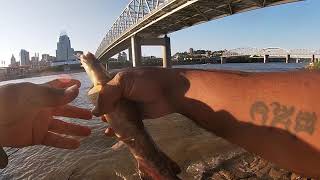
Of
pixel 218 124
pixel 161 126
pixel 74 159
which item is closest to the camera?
pixel 218 124

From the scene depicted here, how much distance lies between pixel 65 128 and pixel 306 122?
189 centimetres

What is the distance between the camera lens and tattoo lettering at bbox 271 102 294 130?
1.39 m

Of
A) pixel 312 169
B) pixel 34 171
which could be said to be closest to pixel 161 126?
pixel 34 171

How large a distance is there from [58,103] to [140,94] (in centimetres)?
55

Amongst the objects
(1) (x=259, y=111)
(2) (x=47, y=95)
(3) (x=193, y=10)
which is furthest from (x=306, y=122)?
(3) (x=193, y=10)

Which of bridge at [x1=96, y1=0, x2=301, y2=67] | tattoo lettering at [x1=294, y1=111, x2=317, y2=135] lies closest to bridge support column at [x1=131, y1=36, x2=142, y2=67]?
bridge at [x1=96, y1=0, x2=301, y2=67]

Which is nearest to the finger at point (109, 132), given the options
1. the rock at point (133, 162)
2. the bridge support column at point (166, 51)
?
the rock at point (133, 162)

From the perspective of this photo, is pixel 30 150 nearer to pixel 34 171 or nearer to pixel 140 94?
pixel 34 171

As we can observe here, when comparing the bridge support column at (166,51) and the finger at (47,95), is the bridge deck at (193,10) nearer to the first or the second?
the bridge support column at (166,51)

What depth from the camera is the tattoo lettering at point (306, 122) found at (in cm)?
132

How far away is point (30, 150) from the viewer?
8938 mm

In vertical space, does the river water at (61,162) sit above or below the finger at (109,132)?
below

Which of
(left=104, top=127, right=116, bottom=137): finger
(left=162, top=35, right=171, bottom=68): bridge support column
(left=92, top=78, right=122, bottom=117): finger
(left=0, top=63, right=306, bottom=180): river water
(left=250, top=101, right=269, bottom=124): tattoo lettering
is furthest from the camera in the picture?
(left=162, top=35, right=171, bottom=68): bridge support column

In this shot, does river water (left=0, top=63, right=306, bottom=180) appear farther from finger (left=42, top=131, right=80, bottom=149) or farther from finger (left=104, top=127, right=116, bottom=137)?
finger (left=104, top=127, right=116, bottom=137)
